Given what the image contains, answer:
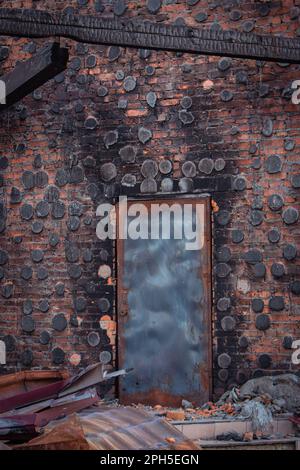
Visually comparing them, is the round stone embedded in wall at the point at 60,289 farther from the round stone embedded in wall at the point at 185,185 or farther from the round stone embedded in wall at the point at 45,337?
the round stone embedded in wall at the point at 185,185

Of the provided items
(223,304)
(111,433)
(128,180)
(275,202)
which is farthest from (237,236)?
(111,433)

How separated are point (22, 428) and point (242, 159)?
3334mm

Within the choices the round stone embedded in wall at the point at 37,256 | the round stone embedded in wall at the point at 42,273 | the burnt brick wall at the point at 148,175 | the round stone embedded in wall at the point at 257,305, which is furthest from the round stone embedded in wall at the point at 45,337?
the round stone embedded in wall at the point at 257,305

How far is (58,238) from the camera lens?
7.49m

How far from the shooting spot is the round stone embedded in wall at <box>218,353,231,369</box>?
6.83 metres

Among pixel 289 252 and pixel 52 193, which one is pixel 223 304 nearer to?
pixel 289 252

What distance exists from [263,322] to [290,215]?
39.4 inches

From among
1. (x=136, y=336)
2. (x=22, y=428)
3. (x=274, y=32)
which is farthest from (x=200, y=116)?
(x=22, y=428)

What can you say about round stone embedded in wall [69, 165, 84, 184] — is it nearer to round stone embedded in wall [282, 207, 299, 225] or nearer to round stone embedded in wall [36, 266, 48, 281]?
round stone embedded in wall [36, 266, 48, 281]

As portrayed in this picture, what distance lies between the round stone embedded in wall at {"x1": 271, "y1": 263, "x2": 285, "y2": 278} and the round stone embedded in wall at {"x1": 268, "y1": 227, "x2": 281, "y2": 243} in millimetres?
219

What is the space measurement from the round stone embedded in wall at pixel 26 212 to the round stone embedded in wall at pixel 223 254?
202 cm

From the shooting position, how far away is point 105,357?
23.7 feet

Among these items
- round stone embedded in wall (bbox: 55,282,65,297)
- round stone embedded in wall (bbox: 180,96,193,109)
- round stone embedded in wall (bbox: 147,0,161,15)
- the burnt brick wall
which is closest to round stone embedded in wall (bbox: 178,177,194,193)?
the burnt brick wall

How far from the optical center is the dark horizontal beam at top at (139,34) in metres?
6.06
